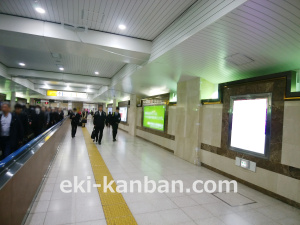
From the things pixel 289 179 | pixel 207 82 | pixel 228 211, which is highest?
pixel 207 82

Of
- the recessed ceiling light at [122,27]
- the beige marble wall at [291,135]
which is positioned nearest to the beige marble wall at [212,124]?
the beige marble wall at [291,135]

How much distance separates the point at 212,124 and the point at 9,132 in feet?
15.6

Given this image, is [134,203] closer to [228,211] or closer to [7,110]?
[228,211]

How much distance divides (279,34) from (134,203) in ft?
11.3

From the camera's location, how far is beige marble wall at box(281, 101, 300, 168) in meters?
2.99

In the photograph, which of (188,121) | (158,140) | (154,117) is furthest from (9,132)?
(154,117)

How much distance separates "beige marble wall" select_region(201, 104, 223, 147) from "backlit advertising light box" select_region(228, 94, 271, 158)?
417 mm

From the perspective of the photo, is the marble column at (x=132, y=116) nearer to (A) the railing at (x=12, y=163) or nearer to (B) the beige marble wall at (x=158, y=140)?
(B) the beige marble wall at (x=158, y=140)

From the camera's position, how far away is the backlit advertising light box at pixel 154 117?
26.1 ft

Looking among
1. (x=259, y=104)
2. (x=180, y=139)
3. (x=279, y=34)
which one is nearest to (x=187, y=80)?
(x=180, y=139)

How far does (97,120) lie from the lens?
742 cm

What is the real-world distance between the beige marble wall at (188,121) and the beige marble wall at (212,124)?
0.22 meters

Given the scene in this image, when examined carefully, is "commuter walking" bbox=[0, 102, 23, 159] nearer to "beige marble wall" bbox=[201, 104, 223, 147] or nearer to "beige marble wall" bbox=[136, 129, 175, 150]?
"beige marble wall" bbox=[201, 104, 223, 147]

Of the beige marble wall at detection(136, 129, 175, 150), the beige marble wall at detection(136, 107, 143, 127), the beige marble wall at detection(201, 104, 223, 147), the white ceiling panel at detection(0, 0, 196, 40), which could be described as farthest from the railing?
the beige marble wall at detection(136, 107, 143, 127)
